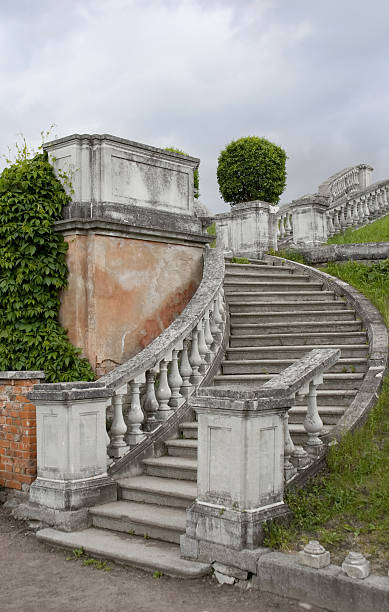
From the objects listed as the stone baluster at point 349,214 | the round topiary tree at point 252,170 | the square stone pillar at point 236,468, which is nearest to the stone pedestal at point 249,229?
the stone baluster at point 349,214

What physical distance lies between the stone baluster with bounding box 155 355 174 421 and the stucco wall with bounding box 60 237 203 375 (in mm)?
699

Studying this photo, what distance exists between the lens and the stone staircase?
5.12m

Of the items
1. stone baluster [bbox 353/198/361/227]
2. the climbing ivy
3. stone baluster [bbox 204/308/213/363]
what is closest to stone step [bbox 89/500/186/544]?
the climbing ivy

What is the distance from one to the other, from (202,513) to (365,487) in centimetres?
136

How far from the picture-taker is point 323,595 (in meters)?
3.93

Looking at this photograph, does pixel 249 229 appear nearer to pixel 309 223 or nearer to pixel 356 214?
pixel 309 223

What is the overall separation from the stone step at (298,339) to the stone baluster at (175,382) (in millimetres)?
1681

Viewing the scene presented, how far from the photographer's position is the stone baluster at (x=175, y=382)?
6636 mm

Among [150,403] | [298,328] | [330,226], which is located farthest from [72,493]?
[330,226]

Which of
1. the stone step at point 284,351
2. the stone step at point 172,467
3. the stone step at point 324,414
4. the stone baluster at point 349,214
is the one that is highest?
the stone baluster at point 349,214

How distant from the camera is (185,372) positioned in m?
6.83

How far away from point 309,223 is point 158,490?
9205 mm

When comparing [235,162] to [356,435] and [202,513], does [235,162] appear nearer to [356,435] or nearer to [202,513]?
[356,435]

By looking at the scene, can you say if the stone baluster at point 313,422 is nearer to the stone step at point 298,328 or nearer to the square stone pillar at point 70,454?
the square stone pillar at point 70,454
